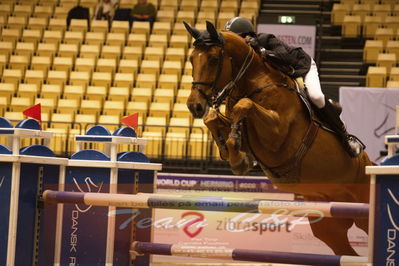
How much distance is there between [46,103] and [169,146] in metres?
2.32

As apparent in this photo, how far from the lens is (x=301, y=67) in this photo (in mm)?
5039

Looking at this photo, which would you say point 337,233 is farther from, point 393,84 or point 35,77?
point 35,77

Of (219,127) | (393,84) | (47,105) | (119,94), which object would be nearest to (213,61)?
(219,127)

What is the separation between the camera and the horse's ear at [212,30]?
444 cm

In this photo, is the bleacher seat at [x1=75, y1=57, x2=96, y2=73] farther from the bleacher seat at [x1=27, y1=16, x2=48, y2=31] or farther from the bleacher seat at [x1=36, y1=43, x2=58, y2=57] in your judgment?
the bleacher seat at [x1=27, y1=16, x2=48, y2=31]

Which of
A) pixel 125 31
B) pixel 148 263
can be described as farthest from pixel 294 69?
pixel 125 31

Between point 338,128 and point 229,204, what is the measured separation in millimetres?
1335

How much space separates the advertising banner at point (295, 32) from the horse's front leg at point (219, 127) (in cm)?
735

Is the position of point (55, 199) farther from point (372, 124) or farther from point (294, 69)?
point (372, 124)

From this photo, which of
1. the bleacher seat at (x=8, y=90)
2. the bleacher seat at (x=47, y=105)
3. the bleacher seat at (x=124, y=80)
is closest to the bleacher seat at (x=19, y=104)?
the bleacher seat at (x=47, y=105)

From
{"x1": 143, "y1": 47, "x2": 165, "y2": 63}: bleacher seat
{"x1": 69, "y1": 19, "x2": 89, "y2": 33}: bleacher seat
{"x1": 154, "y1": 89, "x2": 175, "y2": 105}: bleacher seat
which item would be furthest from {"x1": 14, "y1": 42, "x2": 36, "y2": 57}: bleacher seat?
{"x1": 154, "y1": 89, "x2": 175, "y2": 105}: bleacher seat

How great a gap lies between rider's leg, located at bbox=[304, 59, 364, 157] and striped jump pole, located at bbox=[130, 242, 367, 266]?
1.11 meters

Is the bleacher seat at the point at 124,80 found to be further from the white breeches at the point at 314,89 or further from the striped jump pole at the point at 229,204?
the striped jump pole at the point at 229,204

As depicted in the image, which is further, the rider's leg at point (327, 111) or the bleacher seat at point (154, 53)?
the bleacher seat at point (154, 53)
